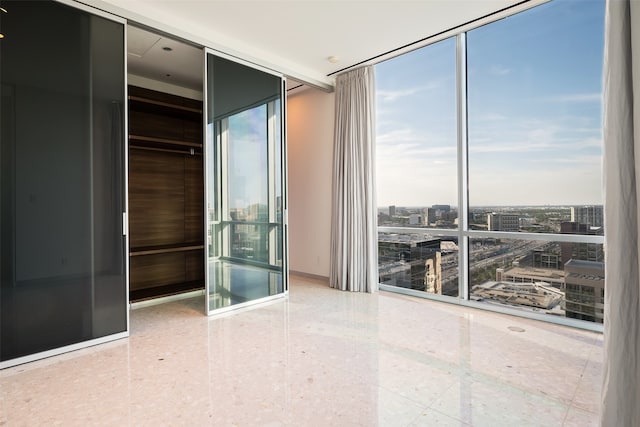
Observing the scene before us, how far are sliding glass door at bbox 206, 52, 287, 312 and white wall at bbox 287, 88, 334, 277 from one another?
102cm

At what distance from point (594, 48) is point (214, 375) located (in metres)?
4.03

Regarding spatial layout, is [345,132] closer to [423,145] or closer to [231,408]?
[423,145]

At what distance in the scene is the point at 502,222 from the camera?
A: 3.50 m

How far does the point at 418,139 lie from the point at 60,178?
11.8 feet

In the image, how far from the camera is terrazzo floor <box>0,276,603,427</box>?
1.83 m

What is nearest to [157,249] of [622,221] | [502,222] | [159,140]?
[159,140]

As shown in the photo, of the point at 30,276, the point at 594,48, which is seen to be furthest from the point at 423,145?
the point at 30,276

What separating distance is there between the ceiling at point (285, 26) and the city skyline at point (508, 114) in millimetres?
381

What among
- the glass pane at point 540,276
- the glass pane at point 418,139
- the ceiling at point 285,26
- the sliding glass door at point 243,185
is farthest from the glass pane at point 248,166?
the glass pane at point 540,276

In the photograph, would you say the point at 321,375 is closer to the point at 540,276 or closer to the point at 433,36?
the point at 540,276

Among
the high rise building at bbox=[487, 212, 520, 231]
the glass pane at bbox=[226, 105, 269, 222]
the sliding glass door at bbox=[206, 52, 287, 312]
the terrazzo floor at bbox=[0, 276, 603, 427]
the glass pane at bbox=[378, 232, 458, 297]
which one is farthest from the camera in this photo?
the glass pane at bbox=[378, 232, 458, 297]

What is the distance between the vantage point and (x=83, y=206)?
2715 millimetres

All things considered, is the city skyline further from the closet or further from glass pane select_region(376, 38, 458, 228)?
the closet

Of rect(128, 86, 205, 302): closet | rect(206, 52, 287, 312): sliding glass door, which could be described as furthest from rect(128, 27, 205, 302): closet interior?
rect(206, 52, 287, 312): sliding glass door
